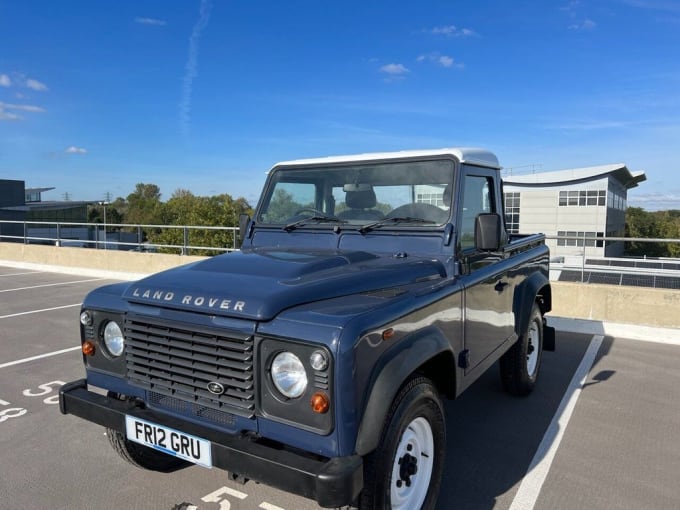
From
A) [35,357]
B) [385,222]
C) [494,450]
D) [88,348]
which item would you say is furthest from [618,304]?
[35,357]

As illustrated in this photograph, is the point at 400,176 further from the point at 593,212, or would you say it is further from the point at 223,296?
the point at 593,212

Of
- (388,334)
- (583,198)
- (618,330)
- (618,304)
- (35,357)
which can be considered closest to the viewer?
(388,334)

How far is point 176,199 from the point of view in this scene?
276 ft

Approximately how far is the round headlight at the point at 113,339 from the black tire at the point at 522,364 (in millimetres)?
3217

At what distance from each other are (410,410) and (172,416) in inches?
46.5

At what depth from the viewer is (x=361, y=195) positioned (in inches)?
147

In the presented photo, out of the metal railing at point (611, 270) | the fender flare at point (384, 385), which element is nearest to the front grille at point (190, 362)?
the fender flare at point (384, 385)

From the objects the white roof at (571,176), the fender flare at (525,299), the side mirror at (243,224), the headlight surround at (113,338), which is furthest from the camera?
the white roof at (571,176)

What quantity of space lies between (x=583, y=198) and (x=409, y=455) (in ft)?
176

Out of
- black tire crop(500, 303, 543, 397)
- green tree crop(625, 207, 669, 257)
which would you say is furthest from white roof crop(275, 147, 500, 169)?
green tree crop(625, 207, 669, 257)

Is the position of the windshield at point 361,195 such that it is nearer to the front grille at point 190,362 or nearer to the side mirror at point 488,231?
the side mirror at point 488,231

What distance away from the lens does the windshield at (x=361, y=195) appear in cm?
349

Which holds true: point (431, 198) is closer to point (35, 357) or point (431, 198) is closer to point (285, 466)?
point (285, 466)

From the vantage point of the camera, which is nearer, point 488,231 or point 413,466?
point 413,466
